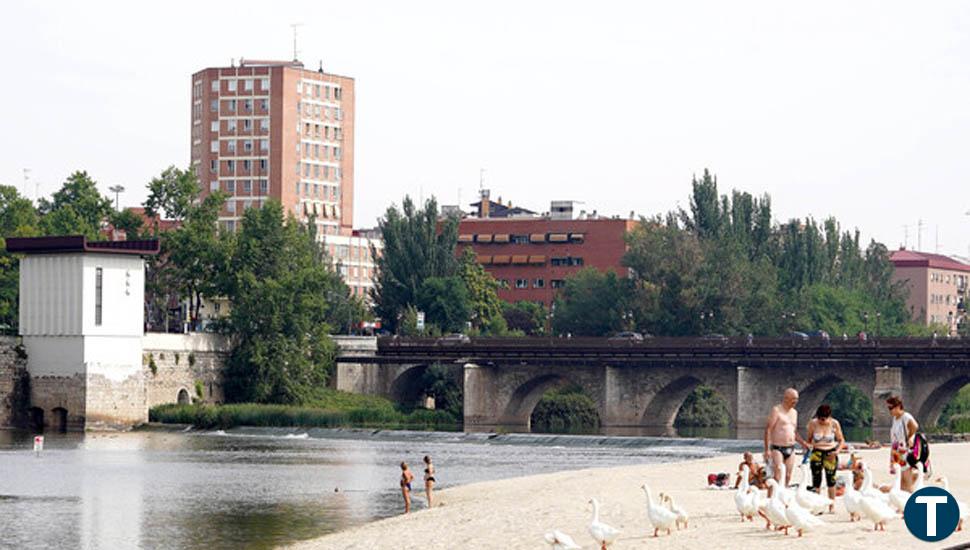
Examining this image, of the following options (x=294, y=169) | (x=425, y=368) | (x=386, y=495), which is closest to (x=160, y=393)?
(x=425, y=368)

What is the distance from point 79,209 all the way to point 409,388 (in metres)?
24.5

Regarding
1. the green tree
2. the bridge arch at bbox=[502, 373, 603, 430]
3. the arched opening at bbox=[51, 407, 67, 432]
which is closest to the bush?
the bridge arch at bbox=[502, 373, 603, 430]

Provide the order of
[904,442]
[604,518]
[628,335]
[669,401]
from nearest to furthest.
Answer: [904,442] → [604,518] → [669,401] → [628,335]

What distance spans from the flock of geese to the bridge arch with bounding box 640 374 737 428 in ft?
246

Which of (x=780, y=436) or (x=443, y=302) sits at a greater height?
(x=443, y=302)

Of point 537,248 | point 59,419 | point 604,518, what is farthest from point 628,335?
point 604,518

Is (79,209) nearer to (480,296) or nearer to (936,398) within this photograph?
(480,296)

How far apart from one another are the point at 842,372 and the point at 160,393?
37.3 meters

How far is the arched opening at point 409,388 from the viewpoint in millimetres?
117688

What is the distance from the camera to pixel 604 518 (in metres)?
37.5

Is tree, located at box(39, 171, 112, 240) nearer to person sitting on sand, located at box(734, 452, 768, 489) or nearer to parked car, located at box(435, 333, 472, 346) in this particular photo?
parked car, located at box(435, 333, 472, 346)

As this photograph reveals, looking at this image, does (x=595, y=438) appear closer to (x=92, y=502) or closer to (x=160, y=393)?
(x=160, y=393)

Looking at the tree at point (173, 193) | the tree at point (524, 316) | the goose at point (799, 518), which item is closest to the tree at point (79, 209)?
the tree at point (173, 193)

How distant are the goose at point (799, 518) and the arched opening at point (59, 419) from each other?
70475 mm
